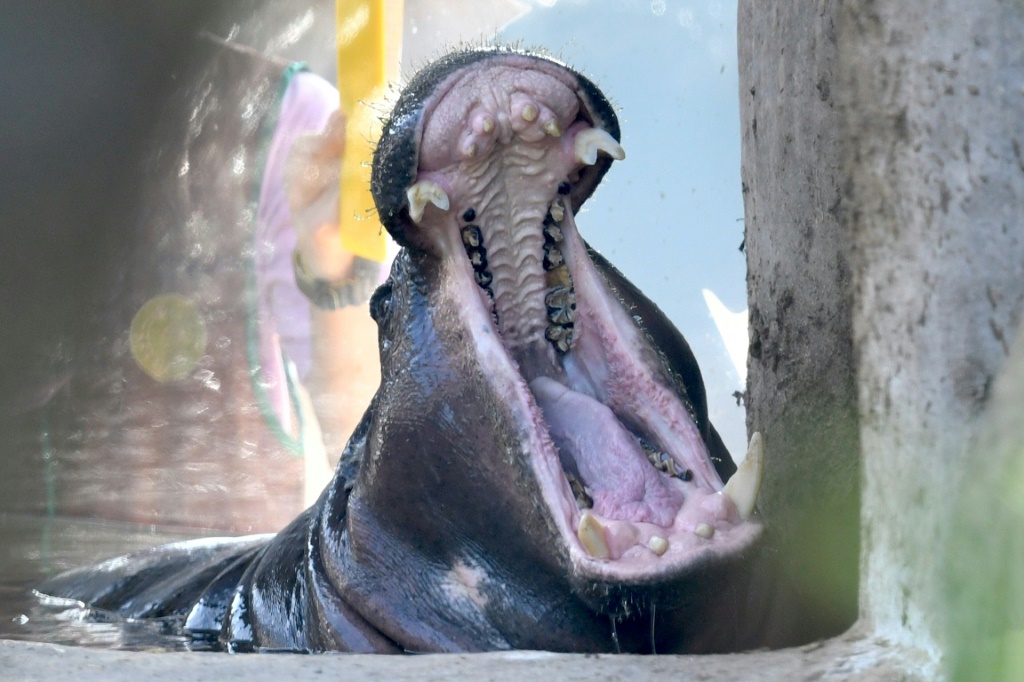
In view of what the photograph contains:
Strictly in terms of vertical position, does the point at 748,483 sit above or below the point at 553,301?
below

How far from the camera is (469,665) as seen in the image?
5.77 ft

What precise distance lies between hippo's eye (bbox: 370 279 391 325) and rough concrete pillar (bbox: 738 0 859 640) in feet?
3.33

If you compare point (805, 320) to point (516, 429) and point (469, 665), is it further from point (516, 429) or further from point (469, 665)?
point (469, 665)

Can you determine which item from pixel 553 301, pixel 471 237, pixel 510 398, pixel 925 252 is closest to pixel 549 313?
pixel 553 301

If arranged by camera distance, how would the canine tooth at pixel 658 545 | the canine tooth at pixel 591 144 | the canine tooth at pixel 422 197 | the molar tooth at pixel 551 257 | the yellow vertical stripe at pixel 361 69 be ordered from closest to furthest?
the canine tooth at pixel 658 545 < the canine tooth at pixel 422 197 < the canine tooth at pixel 591 144 < the molar tooth at pixel 551 257 < the yellow vertical stripe at pixel 361 69

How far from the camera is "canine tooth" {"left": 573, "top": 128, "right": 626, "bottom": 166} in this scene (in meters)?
2.61

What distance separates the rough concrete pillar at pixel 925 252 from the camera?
4.85 feet

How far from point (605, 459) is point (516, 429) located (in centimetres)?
23

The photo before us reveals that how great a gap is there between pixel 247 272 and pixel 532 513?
336 inches

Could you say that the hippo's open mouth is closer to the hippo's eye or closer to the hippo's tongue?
the hippo's tongue

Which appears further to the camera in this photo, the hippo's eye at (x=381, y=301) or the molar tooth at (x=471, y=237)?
the hippo's eye at (x=381, y=301)

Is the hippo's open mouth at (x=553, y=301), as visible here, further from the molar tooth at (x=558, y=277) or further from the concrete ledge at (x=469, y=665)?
the concrete ledge at (x=469, y=665)

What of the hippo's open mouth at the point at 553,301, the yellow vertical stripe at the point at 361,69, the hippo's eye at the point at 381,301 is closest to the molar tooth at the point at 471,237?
the hippo's open mouth at the point at 553,301

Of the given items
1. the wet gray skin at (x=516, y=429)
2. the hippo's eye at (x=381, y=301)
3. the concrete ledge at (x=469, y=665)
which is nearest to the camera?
the concrete ledge at (x=469, y=665)
